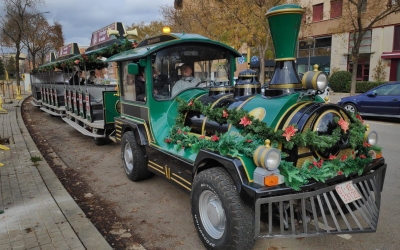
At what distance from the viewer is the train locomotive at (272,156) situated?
269cm

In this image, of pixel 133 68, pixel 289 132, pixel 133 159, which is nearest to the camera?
pixel 289 132

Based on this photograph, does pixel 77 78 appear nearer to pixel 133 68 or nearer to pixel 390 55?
pixel 133 68

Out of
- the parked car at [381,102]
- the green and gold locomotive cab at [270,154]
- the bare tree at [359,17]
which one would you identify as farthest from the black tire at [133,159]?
the bare tree at [359,17]

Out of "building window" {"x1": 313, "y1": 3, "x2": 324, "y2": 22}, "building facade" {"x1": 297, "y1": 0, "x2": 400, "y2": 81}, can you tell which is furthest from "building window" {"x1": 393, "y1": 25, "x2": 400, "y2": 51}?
"building window" {"x1": 313, "y1": 3, "x2": 324, "y2": 22}

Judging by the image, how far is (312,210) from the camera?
2.70 meters

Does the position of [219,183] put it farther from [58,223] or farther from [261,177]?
[58,223]

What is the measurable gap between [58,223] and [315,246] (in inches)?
112

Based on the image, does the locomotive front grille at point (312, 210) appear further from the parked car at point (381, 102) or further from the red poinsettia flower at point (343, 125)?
the parked car at point (381, 102)

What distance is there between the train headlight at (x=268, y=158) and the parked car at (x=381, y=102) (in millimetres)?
9207

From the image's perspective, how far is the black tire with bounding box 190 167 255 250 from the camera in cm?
271

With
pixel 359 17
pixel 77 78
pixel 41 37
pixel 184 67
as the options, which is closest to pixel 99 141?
pixel 77 78

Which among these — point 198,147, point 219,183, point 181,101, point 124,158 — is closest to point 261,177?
point 219,183

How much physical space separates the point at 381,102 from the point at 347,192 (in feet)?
30.2

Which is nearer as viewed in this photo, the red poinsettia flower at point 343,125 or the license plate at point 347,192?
the license plate at point 347,192
